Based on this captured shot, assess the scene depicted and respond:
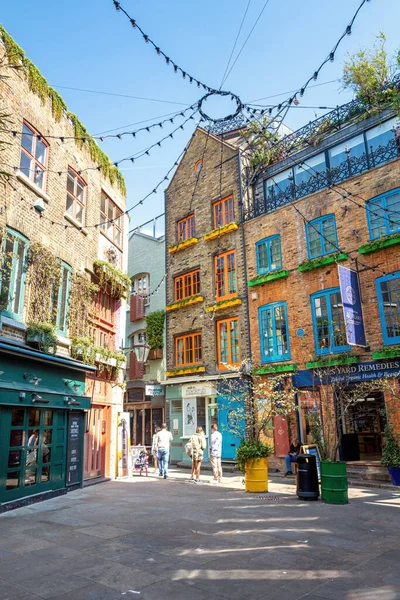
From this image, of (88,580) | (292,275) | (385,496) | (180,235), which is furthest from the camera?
(180,235)

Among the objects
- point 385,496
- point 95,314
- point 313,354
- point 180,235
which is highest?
point 180,235

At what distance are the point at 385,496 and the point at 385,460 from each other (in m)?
1.59

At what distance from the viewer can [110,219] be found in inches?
626

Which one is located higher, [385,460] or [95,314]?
[95,314]

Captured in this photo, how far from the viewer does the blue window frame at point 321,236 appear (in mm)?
16469

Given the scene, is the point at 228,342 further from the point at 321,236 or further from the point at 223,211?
the point at 223,211

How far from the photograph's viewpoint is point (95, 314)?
14250 millimetres

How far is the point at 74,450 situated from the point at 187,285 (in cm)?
1170

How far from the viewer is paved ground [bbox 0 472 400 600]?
15.3ft

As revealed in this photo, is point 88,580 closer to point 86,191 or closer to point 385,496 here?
point 385,496

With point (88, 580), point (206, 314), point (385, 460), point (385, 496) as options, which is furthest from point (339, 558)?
point (206, 314)

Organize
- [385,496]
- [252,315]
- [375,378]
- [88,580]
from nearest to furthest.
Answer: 1. [88,580]
2. [385,496]
3. [375,378]
4. [252,315]

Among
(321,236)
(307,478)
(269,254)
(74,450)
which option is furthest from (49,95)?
(307,478)

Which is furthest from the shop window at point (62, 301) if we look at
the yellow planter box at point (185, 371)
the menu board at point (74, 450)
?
the yellow planter box at point (185, 371)
